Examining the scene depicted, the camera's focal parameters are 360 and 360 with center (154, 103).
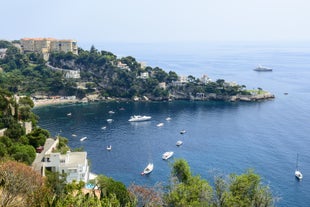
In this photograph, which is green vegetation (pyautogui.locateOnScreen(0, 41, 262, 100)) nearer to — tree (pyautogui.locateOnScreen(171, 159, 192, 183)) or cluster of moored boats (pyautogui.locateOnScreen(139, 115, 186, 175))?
cluster of moored boats (pyautogui.locateOnScreen(139, 115, 186, 175))

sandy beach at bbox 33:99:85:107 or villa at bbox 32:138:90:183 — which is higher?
villa at bbox 32:138:90:183

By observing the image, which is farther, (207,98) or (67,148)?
(207,98)

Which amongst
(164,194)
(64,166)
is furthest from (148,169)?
(164,194)

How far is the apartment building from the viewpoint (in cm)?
11081

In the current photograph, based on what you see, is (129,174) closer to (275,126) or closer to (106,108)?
(275,126)

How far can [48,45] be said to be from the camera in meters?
113

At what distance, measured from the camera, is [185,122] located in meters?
68.2

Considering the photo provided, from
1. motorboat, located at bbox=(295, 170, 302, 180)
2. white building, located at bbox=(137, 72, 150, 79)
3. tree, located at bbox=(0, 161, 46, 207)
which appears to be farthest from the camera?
white building, located at bbox=(137, 72, 150, 79)

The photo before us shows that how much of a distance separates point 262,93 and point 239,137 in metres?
35.4

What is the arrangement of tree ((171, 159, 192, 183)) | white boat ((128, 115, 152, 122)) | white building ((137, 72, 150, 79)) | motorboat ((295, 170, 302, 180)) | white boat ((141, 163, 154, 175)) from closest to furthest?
1. tree ((171, 159, 192, 183))
2. motorboat ((295, 170, 302, 180))
3. white boat ((141, 163, 154, 175))
4. white boat ((128, 115, 152, 122))
5. white building ((137, 72, 150, 79))

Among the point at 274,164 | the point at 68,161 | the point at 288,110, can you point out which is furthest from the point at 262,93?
the point at 68,161

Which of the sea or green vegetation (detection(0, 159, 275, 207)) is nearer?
green vegetation (detection(0, 159, 275, 207))

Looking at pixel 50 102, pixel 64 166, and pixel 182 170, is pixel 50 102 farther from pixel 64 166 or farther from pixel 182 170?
pixel 182 170

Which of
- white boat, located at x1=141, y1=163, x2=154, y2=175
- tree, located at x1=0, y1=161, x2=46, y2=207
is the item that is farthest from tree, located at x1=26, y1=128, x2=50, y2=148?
tree, located at x1=0, y1=161, x2=46, y2=207
